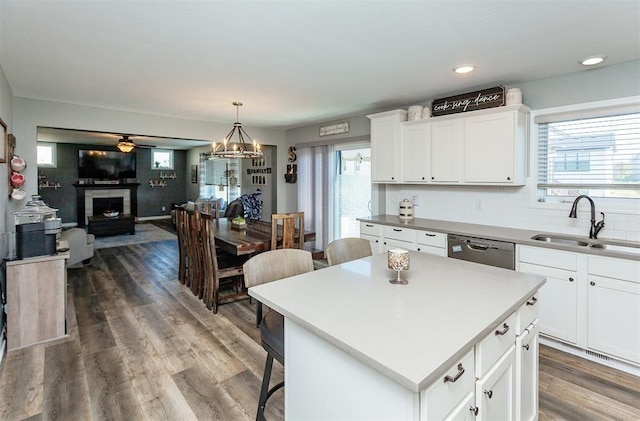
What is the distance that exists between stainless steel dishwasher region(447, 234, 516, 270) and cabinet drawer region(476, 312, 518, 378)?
1585mm

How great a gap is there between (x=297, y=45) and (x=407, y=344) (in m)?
2.20

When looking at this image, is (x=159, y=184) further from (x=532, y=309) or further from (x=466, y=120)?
(x=532, y=309)

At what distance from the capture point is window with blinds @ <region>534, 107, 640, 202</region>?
2.80 metres

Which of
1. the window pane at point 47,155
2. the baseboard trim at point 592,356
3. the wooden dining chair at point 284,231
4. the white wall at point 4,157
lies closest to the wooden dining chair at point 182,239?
the wooden dining chair at point 284,231

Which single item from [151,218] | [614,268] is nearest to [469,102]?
[614,268]

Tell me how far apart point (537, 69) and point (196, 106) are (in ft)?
12.7

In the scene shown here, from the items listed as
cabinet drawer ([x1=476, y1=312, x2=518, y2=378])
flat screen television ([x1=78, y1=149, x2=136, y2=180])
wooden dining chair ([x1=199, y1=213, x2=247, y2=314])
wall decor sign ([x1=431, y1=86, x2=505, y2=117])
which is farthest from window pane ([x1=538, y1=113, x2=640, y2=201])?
flat screen television ([x1=78, y1=149, x2=136, y2=180])

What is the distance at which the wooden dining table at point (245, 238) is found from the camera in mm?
3514

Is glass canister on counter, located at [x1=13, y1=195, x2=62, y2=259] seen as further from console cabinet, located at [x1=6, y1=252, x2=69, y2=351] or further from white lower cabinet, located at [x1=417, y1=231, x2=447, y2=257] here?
white lower cabinet, located at [x1=417, y1=231, x2=447, y2=257]

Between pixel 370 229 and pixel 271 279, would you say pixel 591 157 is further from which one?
pixel 271 279

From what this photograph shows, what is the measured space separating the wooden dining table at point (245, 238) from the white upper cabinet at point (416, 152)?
145cm

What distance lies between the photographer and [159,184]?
1121cm

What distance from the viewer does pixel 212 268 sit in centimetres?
360

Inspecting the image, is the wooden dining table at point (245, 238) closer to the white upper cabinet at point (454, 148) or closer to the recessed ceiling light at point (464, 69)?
the white upper cabinet at point (454, 148)
